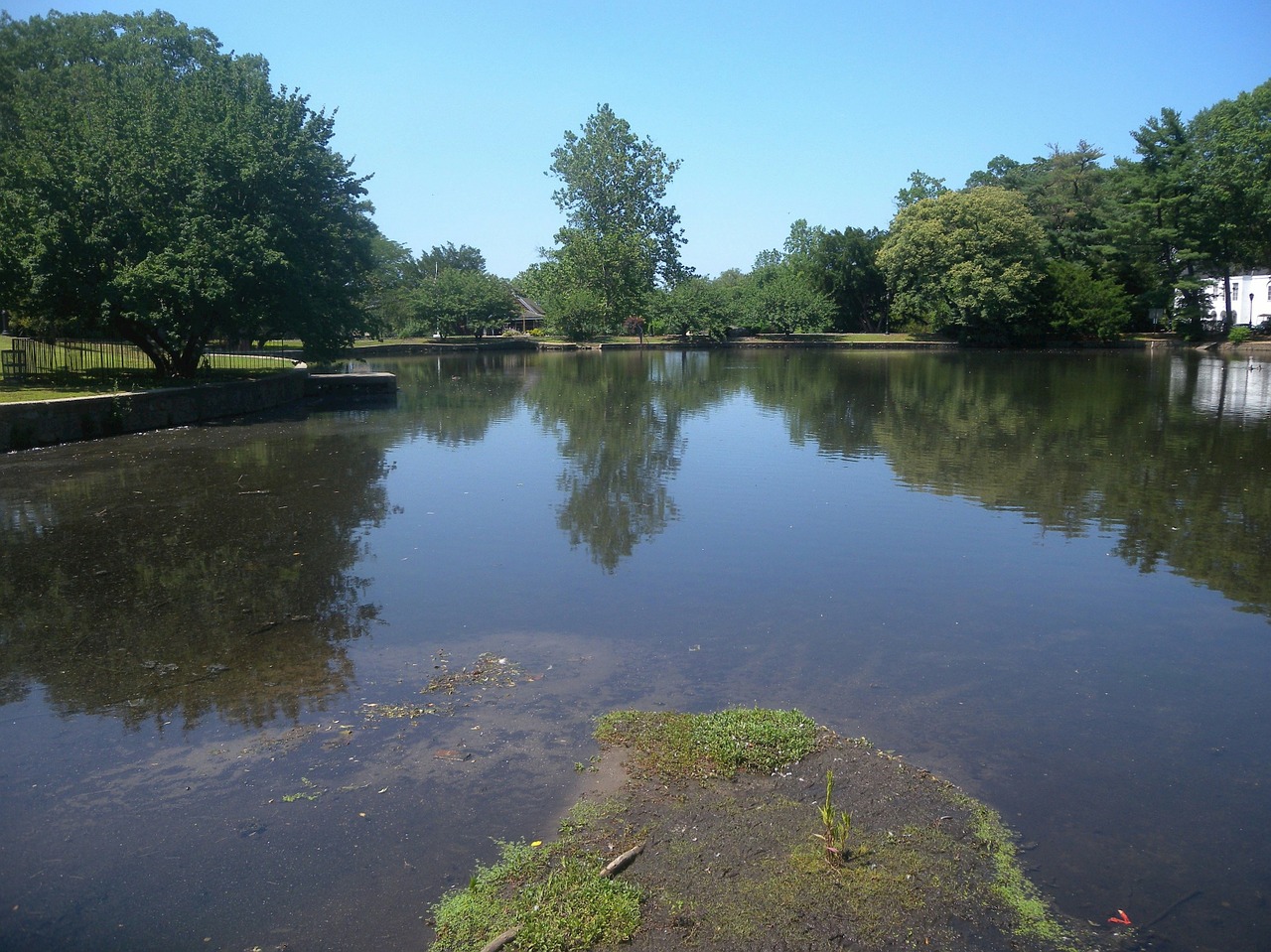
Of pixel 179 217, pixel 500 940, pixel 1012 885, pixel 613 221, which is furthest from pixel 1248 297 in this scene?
pixel 500 940

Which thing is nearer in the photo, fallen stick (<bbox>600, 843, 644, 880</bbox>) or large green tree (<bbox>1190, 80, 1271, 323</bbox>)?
fallen stick (<bbox>600, 843, 644, 880</bbox>)

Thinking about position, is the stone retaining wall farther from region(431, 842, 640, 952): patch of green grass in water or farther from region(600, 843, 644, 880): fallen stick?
region(600, 843, 644, 880): fallen stick

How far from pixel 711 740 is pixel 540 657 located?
90.0 inches

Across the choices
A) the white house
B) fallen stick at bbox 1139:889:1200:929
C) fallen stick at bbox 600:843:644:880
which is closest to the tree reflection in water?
fallen stick at bbox 600:843:644:880

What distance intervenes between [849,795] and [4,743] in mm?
5636

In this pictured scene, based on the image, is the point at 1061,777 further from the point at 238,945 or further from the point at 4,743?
the point at 4,743

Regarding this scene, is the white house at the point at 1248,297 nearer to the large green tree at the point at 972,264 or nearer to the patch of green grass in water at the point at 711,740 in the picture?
the large green tree at the point at 972,264

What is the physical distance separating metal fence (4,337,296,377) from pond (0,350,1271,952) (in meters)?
10.5

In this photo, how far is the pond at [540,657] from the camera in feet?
16.3

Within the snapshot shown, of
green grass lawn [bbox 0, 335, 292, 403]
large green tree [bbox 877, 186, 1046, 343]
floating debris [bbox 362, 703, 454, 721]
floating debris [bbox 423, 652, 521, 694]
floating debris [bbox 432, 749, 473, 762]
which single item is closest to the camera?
floating debris [bbox 432, 749, 473, 762]

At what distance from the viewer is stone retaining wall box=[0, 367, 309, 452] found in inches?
761

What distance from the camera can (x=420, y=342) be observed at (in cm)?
8156

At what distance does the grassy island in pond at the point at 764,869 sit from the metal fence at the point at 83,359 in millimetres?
26661

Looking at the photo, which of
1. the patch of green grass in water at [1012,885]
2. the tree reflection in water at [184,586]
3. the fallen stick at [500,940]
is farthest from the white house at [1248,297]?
the fallen stick at [500,940]
